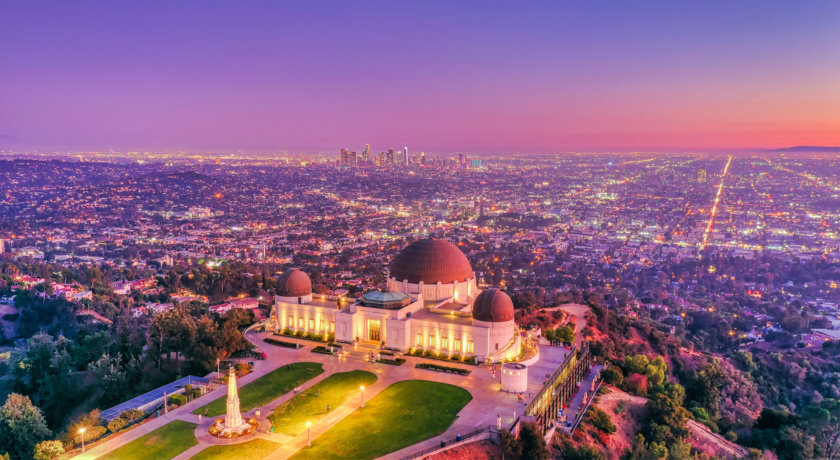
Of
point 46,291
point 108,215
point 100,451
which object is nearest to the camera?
point 100,451

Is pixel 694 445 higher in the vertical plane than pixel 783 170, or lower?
lower

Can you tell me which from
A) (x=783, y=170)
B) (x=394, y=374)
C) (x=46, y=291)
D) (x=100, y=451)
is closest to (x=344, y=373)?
(x=394, y=374)

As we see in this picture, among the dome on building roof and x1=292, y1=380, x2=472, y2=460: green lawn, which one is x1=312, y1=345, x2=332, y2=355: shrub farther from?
x1=292, y1=380, x2=472, y2=460: green lawn

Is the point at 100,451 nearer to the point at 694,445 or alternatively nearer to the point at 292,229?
the point at 694,445

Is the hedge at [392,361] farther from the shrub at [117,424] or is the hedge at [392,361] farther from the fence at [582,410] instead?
the shrub at [117,424]

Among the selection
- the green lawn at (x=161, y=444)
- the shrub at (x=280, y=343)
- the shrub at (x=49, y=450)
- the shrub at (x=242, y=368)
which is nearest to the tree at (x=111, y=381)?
the shrub at (x=242, y=368)

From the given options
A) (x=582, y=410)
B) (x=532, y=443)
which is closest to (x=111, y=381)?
(x=532, y=443)
